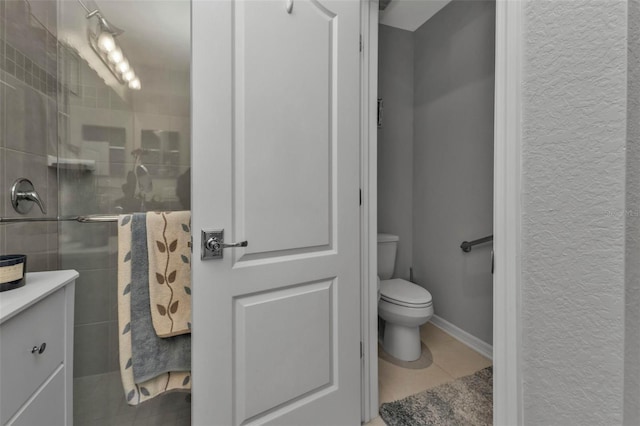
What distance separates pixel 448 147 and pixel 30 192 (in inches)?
96.9


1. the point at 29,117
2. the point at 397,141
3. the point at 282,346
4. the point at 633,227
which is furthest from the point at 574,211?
the point at 397,141

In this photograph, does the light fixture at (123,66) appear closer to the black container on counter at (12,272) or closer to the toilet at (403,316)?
the black container on counter at (12,272)

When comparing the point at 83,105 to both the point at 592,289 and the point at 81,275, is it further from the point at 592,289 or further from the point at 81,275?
the point at 592,289

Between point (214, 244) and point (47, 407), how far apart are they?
2.15 feet

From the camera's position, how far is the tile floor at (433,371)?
1537 millimetres

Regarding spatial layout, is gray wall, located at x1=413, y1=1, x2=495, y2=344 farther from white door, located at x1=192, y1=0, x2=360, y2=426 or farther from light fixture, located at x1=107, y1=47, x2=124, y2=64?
light fixture, located at x1=107, y1=47, x2=124, y2=64

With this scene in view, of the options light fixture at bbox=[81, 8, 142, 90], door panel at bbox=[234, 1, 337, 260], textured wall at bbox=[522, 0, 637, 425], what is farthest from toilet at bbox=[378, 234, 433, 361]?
light fixture at bbox=[81, 8, 142, 90]

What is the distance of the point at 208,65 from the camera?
2.98 feet

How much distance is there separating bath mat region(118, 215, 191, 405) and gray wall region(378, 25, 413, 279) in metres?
1.86

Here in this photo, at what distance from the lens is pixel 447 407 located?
1.40m

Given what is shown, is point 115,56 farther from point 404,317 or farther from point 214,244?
point 404,317

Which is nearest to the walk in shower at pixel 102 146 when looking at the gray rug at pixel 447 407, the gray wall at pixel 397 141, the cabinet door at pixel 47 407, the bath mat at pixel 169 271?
the bath mat at pixel 169 271

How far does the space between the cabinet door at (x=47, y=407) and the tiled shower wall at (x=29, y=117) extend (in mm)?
432

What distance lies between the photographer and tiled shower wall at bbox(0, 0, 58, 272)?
2.87 ft
